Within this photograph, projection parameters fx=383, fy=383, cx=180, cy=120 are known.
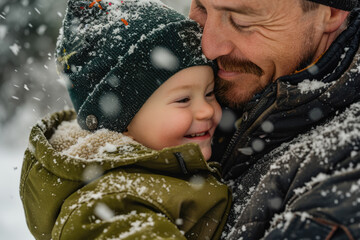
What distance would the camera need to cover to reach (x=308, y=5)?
2004 mm

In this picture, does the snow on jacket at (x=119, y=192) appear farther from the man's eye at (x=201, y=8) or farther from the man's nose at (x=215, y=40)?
the man's eye at (x=201, y=8)

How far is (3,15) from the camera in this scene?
25.0ft

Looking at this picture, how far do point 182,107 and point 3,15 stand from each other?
6.81 m

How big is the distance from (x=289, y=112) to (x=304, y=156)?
1.28 ft

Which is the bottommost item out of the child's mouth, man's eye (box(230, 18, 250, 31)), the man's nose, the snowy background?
the snowy background

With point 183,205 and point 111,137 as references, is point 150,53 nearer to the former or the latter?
point 111,137

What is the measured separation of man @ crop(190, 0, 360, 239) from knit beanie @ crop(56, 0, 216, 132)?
0.19 m

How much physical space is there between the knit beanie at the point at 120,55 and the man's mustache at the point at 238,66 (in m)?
0.10

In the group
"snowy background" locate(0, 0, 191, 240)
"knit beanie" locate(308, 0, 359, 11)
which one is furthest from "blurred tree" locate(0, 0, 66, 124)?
"knit beanie" locate(308, 0, 359, 11)

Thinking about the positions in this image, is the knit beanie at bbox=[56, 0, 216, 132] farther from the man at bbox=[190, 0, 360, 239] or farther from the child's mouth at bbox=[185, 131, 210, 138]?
the child's mouth at bbox=[185, 131, 210, 138]

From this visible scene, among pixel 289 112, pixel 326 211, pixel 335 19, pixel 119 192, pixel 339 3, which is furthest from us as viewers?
pixel 335 19

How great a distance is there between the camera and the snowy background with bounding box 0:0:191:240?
6.98 metres

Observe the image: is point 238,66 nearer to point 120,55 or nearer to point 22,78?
point 120,55

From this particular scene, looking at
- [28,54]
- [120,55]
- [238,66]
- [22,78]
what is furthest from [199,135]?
[22,78]
